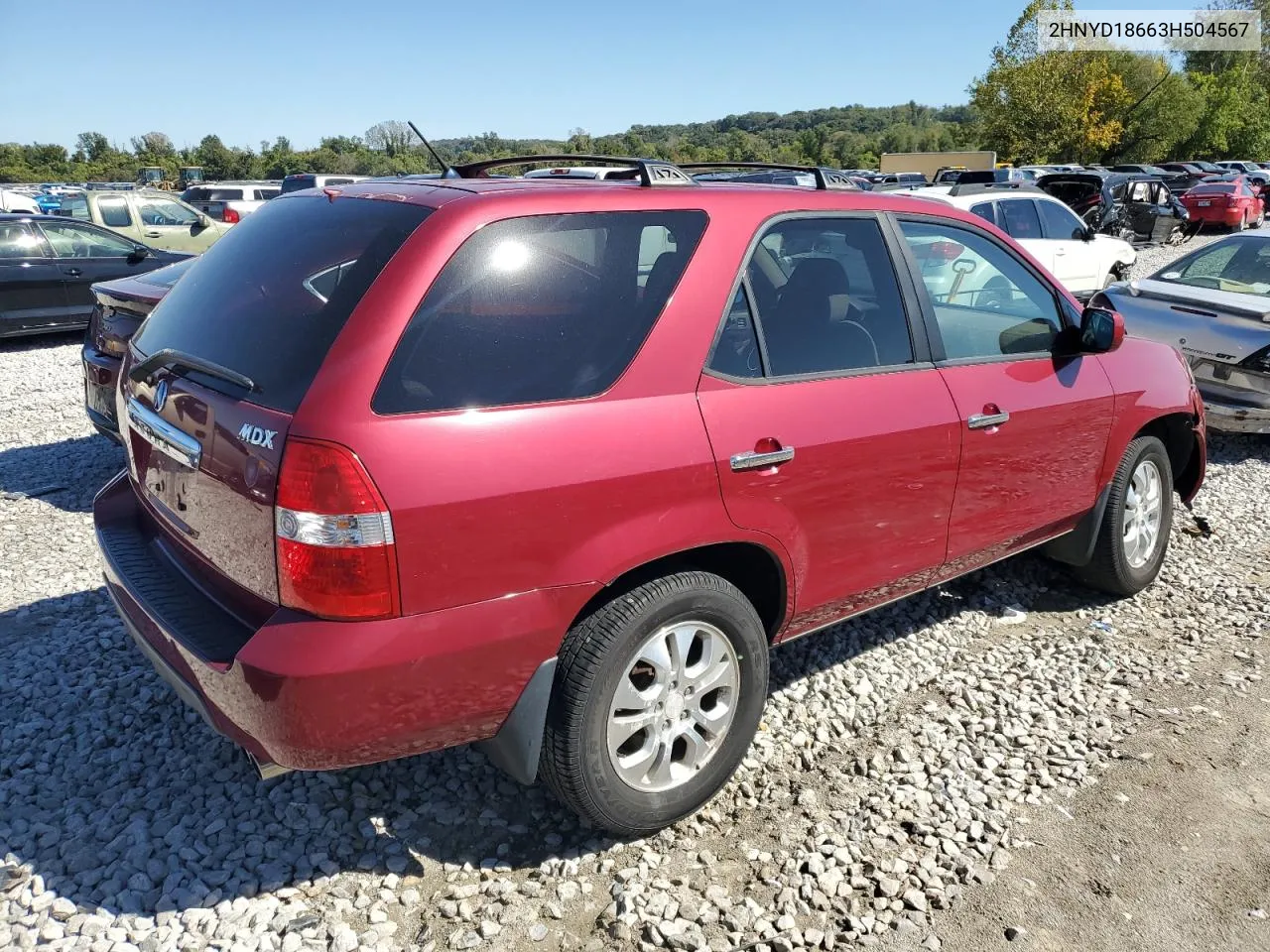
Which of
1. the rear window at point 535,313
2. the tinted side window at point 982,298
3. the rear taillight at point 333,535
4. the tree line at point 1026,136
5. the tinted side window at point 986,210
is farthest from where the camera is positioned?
the tree line at point 1026,136

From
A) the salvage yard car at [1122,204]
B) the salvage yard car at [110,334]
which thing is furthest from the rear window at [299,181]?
the salvage yard car at [1122,204]

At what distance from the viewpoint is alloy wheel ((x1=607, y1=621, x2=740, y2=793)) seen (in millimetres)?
2602

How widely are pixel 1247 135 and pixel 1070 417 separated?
73.0m

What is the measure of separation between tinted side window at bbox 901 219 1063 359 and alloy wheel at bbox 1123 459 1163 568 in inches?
39.8

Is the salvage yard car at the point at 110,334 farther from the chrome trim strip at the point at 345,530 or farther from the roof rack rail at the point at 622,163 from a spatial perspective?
the chrome trim strip at the point at 345,530

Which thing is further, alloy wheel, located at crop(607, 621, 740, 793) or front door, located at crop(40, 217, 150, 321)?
front door, located at crop(40, 217, 150, 321)

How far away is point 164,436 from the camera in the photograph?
254cm

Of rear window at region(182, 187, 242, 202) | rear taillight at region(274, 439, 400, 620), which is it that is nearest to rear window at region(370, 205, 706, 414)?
rear taillight at region(274, 439, 400, 620)

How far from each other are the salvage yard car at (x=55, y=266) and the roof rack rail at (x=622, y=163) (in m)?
8.73

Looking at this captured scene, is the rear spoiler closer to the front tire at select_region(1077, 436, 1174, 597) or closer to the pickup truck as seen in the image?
the front tire at select_region(1077, 436, 1174, 597)

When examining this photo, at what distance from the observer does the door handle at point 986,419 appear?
334 cm

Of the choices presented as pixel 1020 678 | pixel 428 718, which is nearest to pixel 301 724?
pixel 428 718

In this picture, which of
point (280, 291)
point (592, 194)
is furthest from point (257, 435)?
point (592, 194)

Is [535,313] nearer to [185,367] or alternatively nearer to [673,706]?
[185,367]
